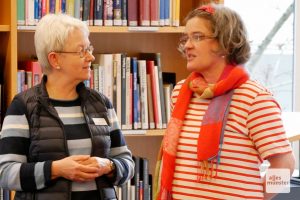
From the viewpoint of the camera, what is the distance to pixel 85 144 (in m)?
2.19

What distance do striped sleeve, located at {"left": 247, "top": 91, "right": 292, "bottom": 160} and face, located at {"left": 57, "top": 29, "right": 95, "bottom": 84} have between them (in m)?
0.62

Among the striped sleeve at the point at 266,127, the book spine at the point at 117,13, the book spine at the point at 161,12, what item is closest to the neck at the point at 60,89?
the striped sleeve at the point at 266,127

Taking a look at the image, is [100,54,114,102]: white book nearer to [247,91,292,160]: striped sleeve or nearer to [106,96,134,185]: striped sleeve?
[106,96,134,185]: striped sleeve

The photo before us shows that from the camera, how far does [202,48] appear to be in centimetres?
215

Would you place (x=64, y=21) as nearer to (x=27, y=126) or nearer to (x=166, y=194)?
(x=27, y=126)

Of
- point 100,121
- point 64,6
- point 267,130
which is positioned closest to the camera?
point 267,130

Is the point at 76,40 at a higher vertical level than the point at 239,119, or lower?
higher

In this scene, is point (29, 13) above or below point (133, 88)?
above

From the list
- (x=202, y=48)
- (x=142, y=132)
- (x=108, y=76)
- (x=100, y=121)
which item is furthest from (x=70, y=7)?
(x=202, y=48)

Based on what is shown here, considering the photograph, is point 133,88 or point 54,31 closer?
point 54,31

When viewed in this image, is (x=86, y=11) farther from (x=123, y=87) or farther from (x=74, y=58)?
(x=74, y=58)

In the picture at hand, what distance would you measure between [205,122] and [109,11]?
1130 mm

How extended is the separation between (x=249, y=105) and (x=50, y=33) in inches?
28.6

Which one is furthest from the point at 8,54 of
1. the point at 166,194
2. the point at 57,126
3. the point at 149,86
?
the point at 166,194
